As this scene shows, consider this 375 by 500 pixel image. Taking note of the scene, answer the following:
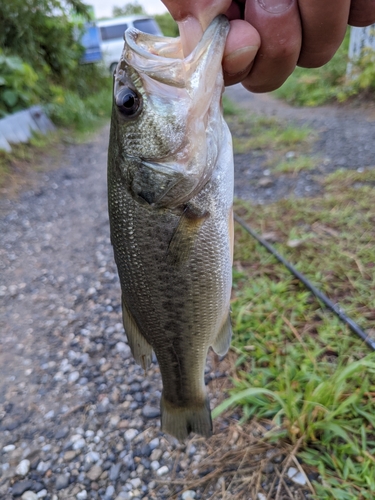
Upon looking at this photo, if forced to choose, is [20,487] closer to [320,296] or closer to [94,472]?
[94,472]

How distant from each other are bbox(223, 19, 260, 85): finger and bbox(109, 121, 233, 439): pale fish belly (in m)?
0.22

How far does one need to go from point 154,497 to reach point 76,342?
122 centimetres

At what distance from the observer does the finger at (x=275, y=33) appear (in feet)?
4.44

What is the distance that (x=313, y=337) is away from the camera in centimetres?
238

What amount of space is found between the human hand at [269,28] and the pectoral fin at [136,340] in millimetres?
987

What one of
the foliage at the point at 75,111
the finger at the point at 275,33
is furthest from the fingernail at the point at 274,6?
the foliage at the point at 75,111

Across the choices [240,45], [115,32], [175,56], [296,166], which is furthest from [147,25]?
[240,45]

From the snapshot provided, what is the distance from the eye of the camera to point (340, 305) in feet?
8.39

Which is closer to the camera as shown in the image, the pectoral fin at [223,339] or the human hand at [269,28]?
the human hand at [269,28]

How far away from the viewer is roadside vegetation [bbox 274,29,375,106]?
7.86m

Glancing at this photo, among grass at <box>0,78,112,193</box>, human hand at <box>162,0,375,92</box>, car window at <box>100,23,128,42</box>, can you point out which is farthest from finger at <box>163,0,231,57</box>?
car window at <box>100,23,128,42</box>

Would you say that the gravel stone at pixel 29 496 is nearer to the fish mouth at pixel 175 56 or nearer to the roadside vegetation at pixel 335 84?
the fish mouth at pixel 175 56

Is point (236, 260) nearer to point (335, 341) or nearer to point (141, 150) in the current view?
point (335, 341)

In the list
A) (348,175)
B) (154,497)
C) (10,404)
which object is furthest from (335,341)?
(348,175)
